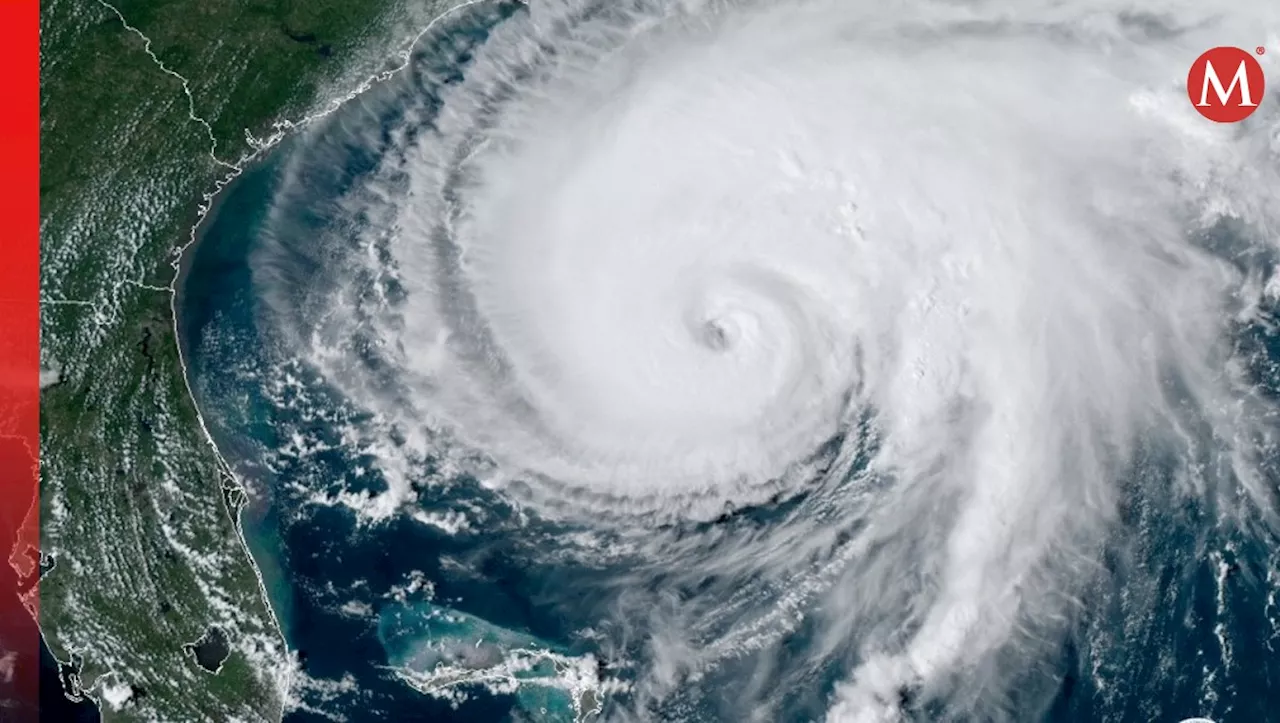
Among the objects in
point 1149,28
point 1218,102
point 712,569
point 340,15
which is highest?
point 340,15

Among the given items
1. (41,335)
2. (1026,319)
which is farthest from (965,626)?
(41,335)

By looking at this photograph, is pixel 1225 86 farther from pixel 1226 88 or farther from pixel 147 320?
pixel 147 320

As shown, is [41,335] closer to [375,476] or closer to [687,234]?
[375,476]

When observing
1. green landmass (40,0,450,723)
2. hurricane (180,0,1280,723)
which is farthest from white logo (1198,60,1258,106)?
green landmass (40,0,450,723)

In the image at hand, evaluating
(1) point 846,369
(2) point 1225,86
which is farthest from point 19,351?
(2) point 1225,86

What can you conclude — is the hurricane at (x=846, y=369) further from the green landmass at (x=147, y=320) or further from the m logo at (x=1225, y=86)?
the green landmass at (x=147, y=320)

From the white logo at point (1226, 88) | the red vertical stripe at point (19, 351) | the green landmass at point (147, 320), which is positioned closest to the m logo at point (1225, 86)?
the white logo at point (1226, 88)

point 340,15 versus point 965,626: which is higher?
point 340,15

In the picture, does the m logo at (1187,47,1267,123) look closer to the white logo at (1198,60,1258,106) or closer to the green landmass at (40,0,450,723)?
the white logo at (1198,60,1258,106)
